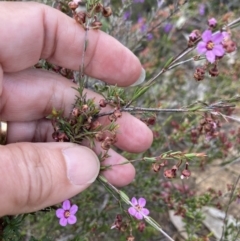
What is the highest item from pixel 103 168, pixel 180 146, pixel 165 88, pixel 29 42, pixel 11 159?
pixel 29 42

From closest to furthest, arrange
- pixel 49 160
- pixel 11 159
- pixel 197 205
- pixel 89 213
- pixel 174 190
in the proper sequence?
pixel 11 159 < pixel 49 160 < pixel 197 205 < pixel 89 213 < pixel 174 190

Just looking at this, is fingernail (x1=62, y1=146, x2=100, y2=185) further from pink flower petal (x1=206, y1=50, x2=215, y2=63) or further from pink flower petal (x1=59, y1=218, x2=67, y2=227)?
pink flower petal (x1=206, y1=50, x2=215, y2=63)

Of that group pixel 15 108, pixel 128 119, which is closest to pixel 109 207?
pixel 128 119

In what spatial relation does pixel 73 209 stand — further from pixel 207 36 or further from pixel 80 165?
pixel 207 36

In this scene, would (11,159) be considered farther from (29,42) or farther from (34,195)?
(29,42)

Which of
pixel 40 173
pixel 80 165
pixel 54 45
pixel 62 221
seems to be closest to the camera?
pixel 40 173

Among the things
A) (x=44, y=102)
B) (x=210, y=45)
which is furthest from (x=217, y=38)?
(x=44, y=102)

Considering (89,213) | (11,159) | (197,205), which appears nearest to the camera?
(11,159)

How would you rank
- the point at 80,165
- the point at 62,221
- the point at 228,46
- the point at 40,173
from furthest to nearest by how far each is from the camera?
1. the point at 62,221
2. the point at 80,165
3. the point at 40,173
4. the point at 228,46
